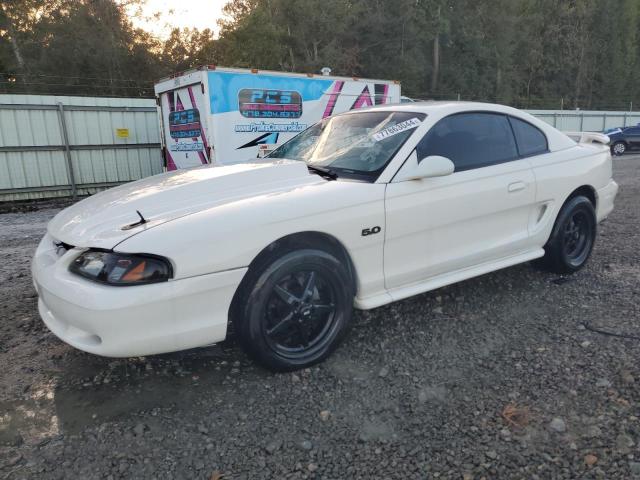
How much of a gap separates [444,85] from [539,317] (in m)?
40.7

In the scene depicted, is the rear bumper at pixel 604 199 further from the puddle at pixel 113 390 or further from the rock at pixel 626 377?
the puddle at pixel 113 390

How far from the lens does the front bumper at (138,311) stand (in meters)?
2.33

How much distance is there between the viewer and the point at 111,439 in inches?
90.6

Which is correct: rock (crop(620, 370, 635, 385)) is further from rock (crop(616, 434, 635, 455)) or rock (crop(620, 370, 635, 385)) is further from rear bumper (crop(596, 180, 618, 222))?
rear bumper (crop(596, 180, 618, 222))

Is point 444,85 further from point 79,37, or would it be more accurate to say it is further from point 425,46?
point 79,37

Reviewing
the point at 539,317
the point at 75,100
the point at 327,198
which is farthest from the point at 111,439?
the point at 75,100

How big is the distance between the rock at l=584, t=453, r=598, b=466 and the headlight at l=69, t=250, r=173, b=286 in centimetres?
205

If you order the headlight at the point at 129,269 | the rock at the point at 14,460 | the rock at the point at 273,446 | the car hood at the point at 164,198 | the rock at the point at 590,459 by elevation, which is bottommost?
the rock at the point at 590,459

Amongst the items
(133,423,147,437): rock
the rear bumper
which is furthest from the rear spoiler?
(133,423,147,437): rock

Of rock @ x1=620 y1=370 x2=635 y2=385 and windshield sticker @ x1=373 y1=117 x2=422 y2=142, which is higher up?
windshield sticker @ x1=373 y1=117 x2=422 y2=142

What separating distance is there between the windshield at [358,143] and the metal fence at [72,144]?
29.3ft

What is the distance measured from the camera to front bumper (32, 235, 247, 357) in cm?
233

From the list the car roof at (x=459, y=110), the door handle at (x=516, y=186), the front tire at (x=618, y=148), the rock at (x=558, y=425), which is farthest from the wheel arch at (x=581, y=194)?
the front tire at (x=618, y=148)

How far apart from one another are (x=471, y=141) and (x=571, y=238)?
→ 151 centimetres
